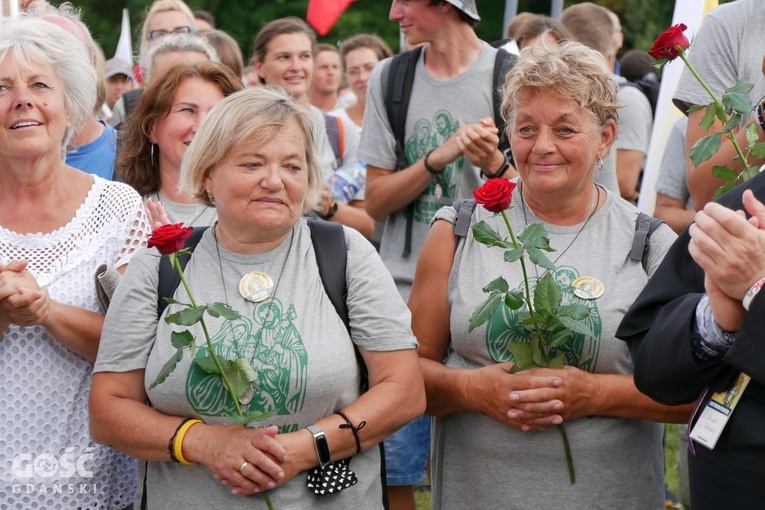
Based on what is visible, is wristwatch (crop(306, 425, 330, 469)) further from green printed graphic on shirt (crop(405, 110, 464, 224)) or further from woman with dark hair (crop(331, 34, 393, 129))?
woman with dark hair (crop(331, 34, 393, 129))

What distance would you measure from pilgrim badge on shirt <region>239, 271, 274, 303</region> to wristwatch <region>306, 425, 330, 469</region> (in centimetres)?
44

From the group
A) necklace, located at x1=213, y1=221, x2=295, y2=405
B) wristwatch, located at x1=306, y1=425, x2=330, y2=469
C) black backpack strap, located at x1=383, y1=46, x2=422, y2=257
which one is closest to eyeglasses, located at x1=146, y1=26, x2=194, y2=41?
black backpack strap, located at x1=383, y1=46, x2=422, y2=257

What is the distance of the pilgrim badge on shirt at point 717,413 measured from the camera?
256 cm

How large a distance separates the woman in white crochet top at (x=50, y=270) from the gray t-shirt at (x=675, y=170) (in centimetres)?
293

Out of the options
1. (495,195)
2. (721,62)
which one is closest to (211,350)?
(495,195)

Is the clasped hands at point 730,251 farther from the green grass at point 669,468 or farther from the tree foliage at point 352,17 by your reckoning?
the tree foliage at point 352,17

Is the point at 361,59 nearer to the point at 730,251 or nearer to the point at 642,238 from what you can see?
the point at 642,238

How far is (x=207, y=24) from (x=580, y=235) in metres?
6.32

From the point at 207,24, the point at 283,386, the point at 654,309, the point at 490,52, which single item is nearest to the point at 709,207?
the point at 654,309

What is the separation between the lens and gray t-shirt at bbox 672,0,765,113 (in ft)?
12.0

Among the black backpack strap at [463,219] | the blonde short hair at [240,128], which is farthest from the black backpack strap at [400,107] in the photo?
the blonde short hair at [240,128]

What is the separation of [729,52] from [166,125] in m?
2.19

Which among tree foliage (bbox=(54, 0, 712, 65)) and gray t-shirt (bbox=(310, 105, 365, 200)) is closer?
gray t-shirt (bbox=(310, 105, 365, 200))

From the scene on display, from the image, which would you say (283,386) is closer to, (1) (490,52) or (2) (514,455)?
(2) (514,455)
